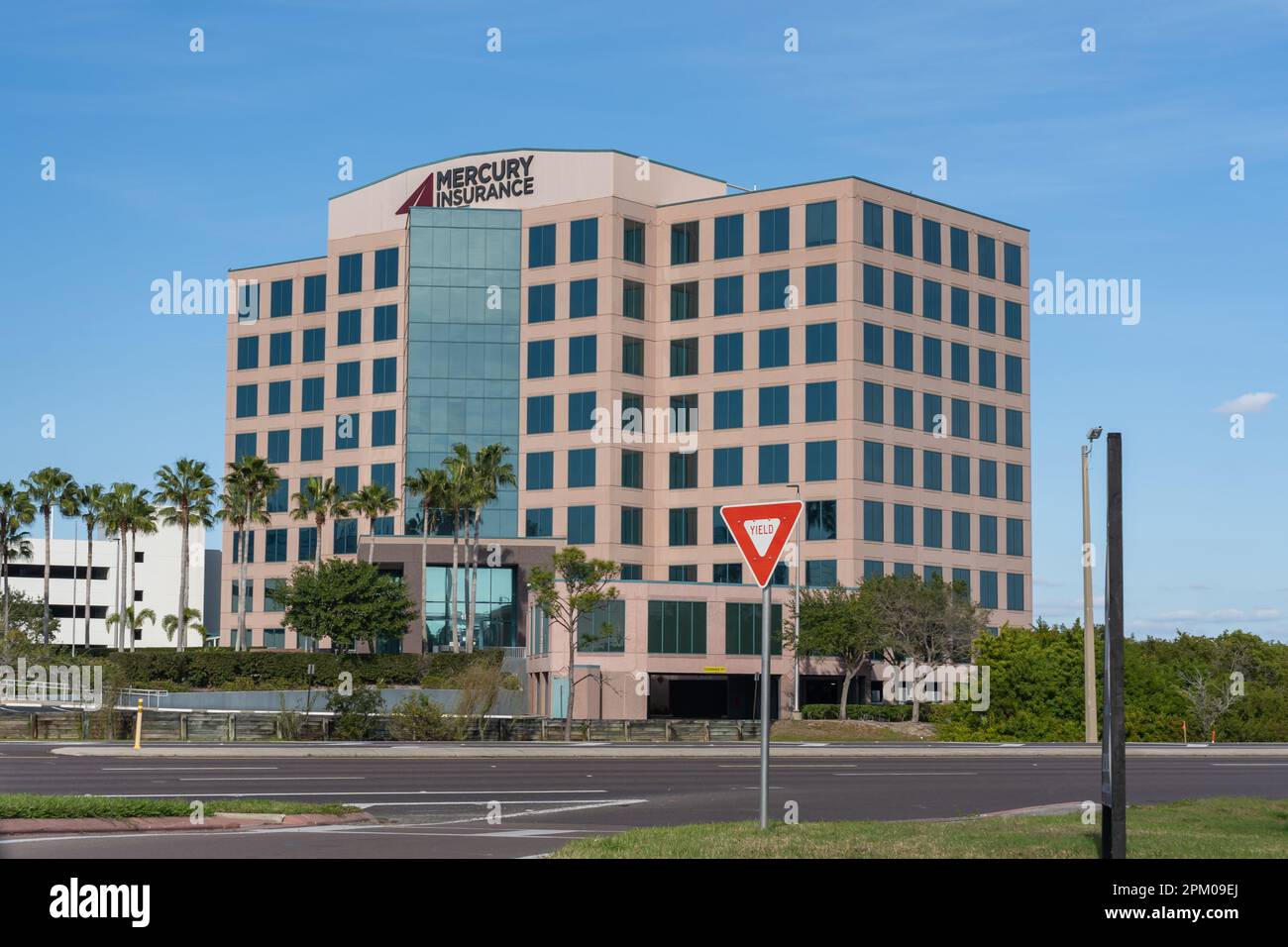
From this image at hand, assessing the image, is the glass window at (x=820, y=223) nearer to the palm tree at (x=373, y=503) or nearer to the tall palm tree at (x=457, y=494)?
the tall palm tree at (x=457, y=494)

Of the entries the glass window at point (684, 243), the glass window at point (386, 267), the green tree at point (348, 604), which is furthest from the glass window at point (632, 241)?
the green tree at point (348, 604)

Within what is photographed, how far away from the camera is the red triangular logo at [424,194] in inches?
3826

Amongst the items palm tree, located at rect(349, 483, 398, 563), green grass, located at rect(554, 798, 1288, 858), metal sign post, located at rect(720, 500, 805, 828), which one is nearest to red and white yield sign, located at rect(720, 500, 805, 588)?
metal sign post, located at rect(720, 500, 805, 828)

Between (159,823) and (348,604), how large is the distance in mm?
68057

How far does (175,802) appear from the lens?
1933cm

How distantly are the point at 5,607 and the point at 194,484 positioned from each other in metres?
30.0

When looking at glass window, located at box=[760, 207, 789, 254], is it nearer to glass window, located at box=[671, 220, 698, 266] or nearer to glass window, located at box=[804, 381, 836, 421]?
glass window, located at box=[671, 220, 698, 266]

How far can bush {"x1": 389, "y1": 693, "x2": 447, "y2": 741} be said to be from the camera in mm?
46219

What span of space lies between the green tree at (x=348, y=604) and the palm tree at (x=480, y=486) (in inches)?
137

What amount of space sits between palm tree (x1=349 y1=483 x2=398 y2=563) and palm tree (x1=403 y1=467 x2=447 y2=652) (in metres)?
1.63
